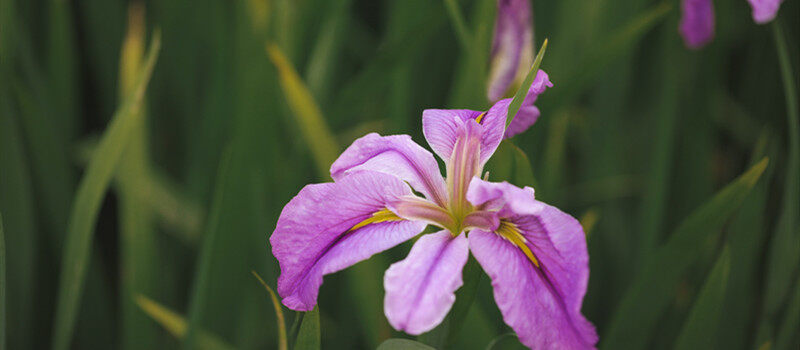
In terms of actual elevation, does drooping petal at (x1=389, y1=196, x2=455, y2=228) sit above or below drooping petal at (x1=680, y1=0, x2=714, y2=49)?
below

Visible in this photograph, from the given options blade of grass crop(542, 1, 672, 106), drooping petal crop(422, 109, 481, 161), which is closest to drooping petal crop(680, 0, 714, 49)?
blade of grass crop(542, 1, 672, 106)

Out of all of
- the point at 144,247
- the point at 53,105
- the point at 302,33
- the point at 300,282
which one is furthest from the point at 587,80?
the point at 53,105

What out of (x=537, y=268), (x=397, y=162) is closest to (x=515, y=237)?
(x=537, y=268)

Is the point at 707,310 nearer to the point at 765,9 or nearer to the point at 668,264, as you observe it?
the point at 668,264

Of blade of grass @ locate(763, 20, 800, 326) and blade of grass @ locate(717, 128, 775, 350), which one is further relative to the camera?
blade of grass @ locate(717, 128, 775, 350)

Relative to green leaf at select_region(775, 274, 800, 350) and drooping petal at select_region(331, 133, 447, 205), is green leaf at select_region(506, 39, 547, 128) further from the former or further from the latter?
green leaf at select_region(775, 274, 800, 350)

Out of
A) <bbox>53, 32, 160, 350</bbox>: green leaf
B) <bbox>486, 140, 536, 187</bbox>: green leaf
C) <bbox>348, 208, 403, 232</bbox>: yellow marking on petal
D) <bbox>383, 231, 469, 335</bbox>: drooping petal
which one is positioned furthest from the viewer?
<bbox>53, 32, 160, 350</bbox>: green leaf
